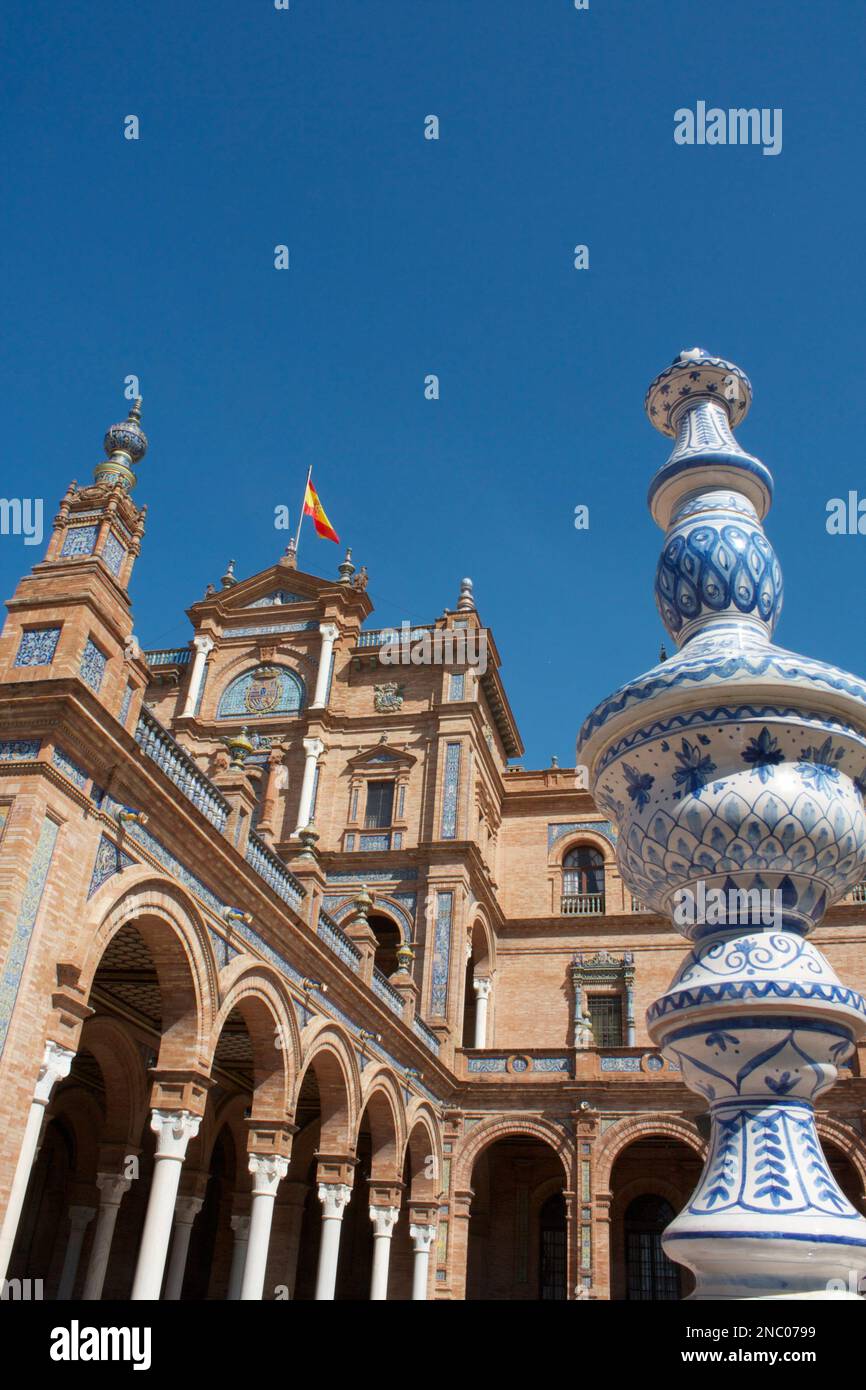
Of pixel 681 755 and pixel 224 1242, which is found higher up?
pixel 224 1242

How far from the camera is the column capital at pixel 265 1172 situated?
12.0 m

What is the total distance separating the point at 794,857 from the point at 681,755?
0.47m

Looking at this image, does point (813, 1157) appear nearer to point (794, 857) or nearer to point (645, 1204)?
point (794, 857)

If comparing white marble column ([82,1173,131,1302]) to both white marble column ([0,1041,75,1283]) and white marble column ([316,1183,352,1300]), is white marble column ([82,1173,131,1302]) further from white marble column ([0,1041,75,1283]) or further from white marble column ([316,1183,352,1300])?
white marble column ([0,1041,75,1283])

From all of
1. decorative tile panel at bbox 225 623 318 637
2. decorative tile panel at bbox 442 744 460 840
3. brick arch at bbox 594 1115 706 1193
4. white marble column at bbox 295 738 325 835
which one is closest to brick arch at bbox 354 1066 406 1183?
brick arch at bbox 594 1115 706 1193

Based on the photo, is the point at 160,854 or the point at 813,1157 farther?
the point at 160,854

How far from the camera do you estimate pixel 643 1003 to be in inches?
881

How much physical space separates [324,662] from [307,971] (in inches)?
465

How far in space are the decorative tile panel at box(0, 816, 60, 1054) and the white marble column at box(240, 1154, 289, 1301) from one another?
566 centimetres

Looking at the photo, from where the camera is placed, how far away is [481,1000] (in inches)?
907

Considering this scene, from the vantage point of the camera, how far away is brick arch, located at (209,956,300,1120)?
11936 millimetres

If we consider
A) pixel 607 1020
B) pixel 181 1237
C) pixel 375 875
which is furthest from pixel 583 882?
pixel 181 1237

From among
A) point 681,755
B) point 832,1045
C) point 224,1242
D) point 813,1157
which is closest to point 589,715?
point 681,755

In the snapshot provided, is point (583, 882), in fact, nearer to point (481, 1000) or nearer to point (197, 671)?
point (481, 1000)
